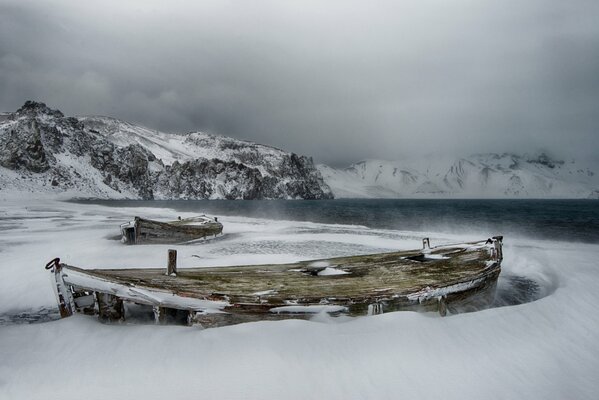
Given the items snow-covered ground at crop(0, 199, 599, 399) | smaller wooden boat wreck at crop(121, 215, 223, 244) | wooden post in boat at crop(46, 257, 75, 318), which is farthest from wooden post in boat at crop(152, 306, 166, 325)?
smaller wooden boat wreck at crop(121, 215, 223, 244)

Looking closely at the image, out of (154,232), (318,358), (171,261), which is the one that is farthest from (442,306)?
(154,232)

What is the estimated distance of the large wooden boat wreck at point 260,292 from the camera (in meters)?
6.70

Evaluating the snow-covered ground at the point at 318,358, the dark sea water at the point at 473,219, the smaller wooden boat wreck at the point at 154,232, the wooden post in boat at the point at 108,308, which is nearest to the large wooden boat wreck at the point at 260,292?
the wooden post in boat at the point at 108,308

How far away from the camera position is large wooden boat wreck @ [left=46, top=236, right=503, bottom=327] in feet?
22.0

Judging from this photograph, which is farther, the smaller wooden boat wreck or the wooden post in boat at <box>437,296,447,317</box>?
the smaller wooden boat wreck

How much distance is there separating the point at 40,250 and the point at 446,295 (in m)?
20.9

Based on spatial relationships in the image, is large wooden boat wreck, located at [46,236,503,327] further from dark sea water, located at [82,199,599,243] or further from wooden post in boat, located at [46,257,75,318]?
dark sea water, located at [82,199,599,243]

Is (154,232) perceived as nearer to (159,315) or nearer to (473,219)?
(159,315)

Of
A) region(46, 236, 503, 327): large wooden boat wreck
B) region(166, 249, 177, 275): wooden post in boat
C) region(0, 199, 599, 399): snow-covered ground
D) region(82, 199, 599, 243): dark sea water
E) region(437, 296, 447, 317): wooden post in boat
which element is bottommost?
region(82, 199, 599, 243): dark sea water

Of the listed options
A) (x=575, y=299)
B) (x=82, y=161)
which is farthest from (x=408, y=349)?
(x=82, y=161)

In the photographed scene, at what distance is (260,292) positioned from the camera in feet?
24.1

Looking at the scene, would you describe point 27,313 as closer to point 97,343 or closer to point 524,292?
point 97,343

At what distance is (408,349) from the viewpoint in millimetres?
6004

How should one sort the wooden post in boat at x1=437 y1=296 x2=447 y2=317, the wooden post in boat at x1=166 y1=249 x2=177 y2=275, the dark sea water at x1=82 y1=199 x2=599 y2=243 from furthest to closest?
the dark sea water at x1=82 y1=199 x2=599 y2=243, the wooden post in boat at x1=166 y1=249 x2=177 y2=275, the wooden post in boat at x1=437 y1=296 x2=447 y2=317
